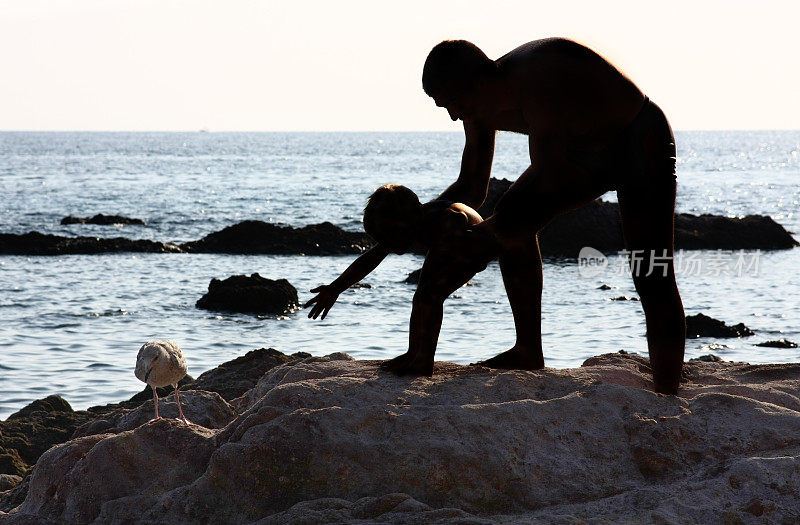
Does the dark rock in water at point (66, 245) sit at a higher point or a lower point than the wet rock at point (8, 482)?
lower

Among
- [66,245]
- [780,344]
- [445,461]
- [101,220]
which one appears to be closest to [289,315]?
[780,344]

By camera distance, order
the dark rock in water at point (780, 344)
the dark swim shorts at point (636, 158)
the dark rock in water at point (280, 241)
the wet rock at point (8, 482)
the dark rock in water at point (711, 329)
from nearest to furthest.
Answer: the dark swim shorts at point (636, 158), the wet rock at point (8, 482), the dark rock in water at point (780, 344), the dark rock in water at point (711, 329), the dark rock in water at point (280, 241)

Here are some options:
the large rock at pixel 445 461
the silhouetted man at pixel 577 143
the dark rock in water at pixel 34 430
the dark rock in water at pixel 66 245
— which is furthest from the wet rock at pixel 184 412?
the dark rock in water at pixel 66 245

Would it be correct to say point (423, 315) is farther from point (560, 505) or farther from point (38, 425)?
point (38, 425)

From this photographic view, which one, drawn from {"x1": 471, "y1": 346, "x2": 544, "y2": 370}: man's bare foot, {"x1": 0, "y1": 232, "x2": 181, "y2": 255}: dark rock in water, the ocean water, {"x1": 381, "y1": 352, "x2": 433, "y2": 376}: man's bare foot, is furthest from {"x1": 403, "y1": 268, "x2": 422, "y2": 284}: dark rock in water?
Answer: {"x1": 381, "y1": 352, "x2": 433, "y2": 376}: man's bare foot

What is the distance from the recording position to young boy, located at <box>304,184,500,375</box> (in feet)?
14.6

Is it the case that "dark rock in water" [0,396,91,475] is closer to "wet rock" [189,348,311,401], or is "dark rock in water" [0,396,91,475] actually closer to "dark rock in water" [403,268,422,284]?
"wet rock" [189,348,311,401]

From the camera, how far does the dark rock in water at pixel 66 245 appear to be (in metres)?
19.3

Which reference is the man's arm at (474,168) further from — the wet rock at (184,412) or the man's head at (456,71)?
the wet rock at (184,412)

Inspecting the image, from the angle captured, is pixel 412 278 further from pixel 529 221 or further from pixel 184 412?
pixel 529 221

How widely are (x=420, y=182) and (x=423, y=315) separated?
1892 inches

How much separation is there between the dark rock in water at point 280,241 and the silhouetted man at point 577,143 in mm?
15455

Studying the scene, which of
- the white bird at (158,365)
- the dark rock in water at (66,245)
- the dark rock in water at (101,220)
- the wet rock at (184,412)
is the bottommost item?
the dark rock in water at (101,220)

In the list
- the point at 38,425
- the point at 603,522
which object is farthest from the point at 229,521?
the point at 38,425
